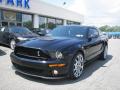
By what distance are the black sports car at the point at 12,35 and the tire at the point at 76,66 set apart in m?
5.84

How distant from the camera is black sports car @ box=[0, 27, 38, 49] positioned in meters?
11.3

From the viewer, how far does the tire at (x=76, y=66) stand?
5.32 metres

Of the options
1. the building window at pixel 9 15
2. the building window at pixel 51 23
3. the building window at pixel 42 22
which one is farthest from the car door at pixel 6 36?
the building window at pixel 51 23

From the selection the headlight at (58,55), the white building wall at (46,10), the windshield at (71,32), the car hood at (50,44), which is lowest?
the headlight at (58,55)

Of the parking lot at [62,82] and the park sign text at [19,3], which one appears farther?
the park sign text at [19,3]

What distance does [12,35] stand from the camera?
37.8 feet

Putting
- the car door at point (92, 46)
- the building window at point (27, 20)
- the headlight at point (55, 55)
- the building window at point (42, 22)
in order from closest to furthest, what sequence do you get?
1. the headlight at point (55, 55)
2. the car door at point (92, 46)
3. the building window at point (27, 20)
4. the building window at point (42, 22)

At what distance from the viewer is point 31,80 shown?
5.27 m

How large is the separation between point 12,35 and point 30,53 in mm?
6658

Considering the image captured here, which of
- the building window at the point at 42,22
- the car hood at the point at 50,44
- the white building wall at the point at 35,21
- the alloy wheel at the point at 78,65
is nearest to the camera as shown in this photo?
the car hood at the point at 50,44

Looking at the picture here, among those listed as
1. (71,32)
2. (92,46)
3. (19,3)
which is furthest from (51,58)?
(19,3)

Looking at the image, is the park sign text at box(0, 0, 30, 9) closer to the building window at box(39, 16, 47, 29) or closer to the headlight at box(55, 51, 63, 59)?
Answer: the building window at box(39, 16, 47, 29)

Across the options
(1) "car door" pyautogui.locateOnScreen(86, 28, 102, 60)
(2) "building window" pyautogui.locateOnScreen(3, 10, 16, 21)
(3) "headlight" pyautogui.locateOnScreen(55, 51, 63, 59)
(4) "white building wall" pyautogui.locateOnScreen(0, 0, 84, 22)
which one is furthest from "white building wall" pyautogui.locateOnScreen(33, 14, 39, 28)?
(3) "headlight" pyautogui.locateOnScreen(55, 51, 63, 59)

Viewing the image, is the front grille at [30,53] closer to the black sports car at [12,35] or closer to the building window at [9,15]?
the black sports car at [12,35]
